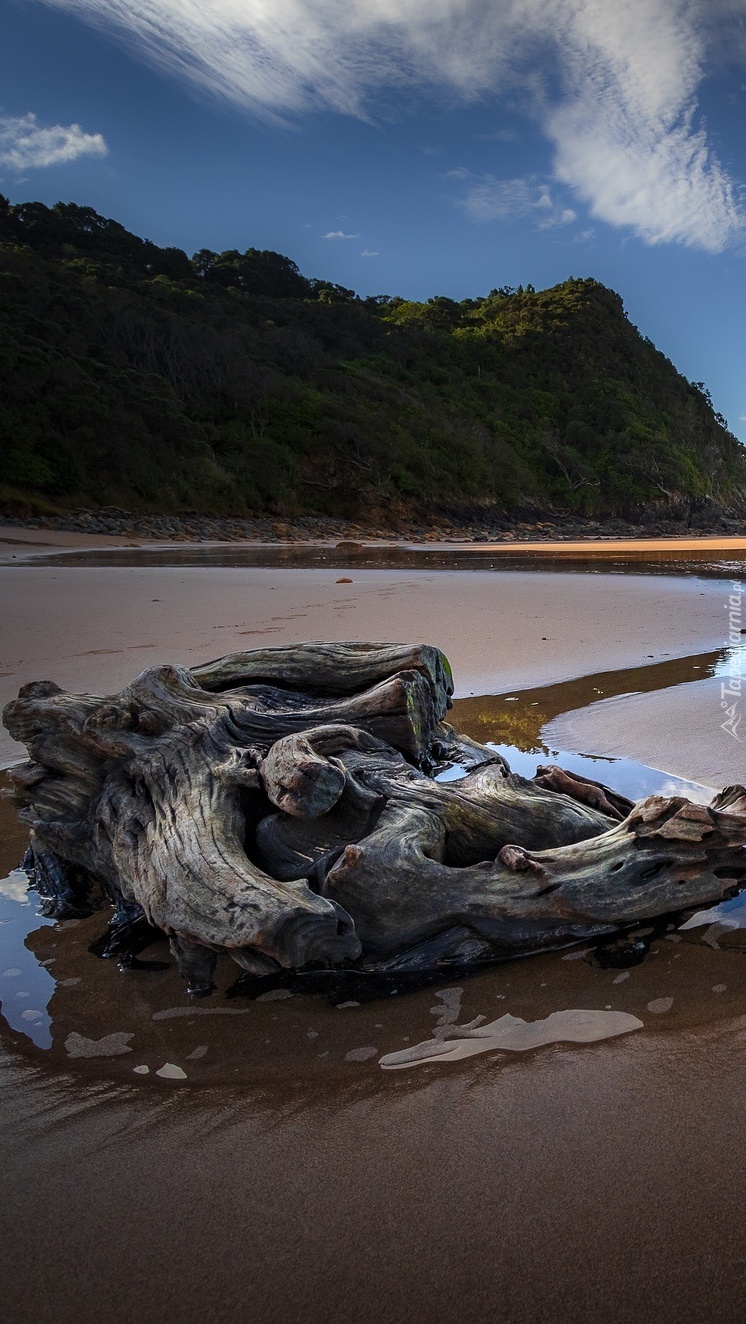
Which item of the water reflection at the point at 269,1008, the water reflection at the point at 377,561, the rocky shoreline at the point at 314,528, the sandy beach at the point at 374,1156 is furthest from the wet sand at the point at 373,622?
the rocky shoreline at the point at 314,528

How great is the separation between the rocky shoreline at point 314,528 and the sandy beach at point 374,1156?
2248 cm

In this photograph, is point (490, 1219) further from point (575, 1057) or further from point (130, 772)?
point (130, 772)

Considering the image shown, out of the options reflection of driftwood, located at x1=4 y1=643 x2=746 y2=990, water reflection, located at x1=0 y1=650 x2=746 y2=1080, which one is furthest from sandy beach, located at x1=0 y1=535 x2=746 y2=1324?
reflection of driftwood, located at x1=4 y1=643 x2=746 y2=990

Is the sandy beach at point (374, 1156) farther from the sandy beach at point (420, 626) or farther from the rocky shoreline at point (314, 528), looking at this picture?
the rocky shoreline at point (314, 528)

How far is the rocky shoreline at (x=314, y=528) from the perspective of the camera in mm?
23516

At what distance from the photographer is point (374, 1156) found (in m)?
1.34

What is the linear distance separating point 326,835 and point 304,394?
126ft

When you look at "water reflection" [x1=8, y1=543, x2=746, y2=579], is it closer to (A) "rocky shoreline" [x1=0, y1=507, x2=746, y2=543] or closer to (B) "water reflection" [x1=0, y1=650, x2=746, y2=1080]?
(A) "rocky shoreline" [x1=0, y1=507, x2=746, y2=543]

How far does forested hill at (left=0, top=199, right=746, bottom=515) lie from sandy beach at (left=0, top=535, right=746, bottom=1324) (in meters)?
24.6

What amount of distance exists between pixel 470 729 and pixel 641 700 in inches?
40.4

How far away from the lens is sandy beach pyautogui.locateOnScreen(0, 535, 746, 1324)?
1.10 m

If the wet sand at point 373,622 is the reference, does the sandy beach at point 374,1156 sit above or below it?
below

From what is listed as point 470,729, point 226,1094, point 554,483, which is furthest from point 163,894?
point 554,483

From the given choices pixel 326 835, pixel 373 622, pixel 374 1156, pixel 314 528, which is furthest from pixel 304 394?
pixel 374 1156
